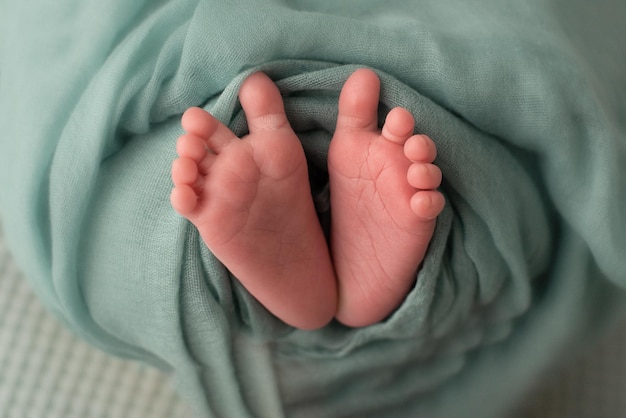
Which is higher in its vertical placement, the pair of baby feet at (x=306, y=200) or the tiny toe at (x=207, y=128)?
the tiny toe at (x=207, y=128)

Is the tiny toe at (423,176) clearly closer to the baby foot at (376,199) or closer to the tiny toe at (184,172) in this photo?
the baby foot at (376,199)

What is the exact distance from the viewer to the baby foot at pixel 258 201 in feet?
1.52

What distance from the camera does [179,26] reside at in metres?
0.55

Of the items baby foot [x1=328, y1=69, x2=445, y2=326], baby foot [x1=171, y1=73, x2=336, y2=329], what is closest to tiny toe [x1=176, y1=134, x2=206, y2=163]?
baby foot [x1=171, y1=73, x2=336, y2=329]

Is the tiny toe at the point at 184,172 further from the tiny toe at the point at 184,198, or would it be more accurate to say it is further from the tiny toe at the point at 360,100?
the tiny toe at the point at 360,100

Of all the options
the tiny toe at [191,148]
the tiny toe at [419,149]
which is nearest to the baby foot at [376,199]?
the tiny toe at [419,149]

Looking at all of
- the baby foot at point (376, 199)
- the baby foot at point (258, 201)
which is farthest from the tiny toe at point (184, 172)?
the baby foot at point (376, 199)

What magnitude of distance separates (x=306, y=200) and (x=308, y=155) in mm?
71

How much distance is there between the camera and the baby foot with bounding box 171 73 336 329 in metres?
0.46

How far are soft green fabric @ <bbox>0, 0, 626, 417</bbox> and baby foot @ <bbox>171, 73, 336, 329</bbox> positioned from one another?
32 mm

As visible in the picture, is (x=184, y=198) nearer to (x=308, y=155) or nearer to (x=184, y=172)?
(x=184, y=172)

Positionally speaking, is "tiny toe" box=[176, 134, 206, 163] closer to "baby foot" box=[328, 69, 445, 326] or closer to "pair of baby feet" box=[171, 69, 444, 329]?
"pair of baby feet" box=[171, 69, 444, 329]

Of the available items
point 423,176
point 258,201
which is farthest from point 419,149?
point 258,201

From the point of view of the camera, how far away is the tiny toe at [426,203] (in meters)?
0.47
